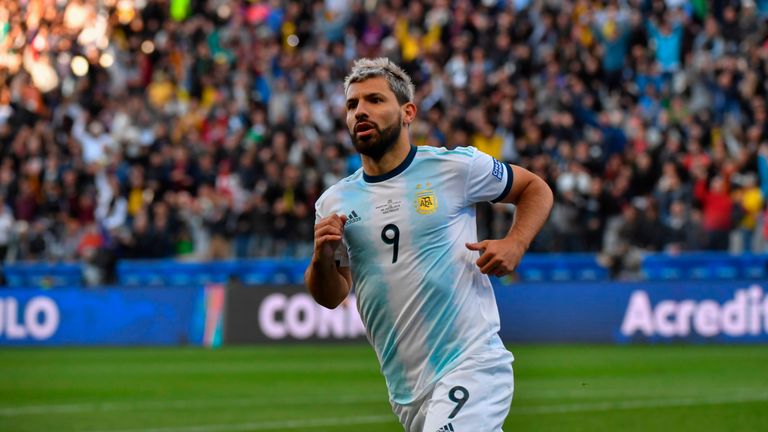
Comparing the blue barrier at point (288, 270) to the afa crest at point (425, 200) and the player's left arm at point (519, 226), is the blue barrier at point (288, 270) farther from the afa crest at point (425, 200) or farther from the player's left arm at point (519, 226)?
the afa crest at point (425, 200)

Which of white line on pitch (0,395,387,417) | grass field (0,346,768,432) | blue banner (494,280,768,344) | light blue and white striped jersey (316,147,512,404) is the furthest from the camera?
blue banner (494,280,768,344)

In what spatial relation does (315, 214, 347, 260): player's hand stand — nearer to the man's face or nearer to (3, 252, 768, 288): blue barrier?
the man's face

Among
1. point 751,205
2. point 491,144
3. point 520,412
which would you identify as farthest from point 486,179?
point 491,144

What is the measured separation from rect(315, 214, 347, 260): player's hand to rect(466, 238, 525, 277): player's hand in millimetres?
589

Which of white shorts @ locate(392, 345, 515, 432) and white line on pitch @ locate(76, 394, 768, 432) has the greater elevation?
white shorts @ locate(392, 345, 515, 432)

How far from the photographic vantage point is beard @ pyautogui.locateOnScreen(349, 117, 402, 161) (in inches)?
245

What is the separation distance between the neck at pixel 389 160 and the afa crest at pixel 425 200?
0.56ft

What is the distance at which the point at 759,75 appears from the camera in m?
22.6

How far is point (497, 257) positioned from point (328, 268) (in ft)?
2.57

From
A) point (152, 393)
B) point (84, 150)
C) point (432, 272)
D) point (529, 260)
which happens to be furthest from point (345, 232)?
point (84, 150)

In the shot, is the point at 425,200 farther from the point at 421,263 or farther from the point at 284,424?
the point at 284,424

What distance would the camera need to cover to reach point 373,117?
6211 millimetres

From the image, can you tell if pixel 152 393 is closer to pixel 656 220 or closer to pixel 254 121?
pixel 656 220

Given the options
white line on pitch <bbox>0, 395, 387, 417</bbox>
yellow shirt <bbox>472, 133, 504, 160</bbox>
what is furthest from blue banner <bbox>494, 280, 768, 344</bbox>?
white line on pitch <bbox>0, 395, 387, 417</bbox>
